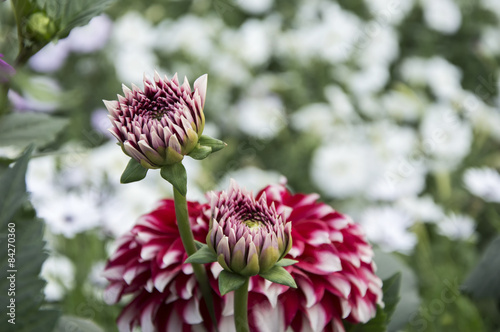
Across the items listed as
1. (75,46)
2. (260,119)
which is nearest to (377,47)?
(260,119)

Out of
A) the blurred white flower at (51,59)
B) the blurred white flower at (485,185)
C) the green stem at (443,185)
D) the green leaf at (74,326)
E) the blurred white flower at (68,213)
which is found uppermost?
the green leaf at (74,326)

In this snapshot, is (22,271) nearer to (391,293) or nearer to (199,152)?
(199,152)

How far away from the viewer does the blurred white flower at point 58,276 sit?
25.3 inches

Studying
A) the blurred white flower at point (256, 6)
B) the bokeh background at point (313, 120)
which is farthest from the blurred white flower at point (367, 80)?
the blurred white flower at point (256, 6)

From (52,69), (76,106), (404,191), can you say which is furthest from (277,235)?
(52,69)

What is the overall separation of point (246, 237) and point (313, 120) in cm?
85

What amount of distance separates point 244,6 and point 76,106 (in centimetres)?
52

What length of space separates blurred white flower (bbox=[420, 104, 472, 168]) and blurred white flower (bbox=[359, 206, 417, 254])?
0.23 m

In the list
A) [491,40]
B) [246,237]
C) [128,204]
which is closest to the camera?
[246,237]

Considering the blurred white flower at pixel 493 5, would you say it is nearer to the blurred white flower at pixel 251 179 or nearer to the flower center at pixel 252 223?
the blurred white flower at pixel 251 179

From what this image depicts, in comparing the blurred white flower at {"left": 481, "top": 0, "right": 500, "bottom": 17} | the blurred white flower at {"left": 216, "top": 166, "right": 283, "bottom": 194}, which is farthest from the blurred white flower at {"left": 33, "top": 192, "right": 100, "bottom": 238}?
the blurred white flower at {"left": 481, "top": 0, "right": 500, "bottom": 17}

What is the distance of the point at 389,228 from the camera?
2.55ft

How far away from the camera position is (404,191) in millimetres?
887

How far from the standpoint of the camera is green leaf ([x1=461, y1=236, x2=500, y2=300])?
469 mm
